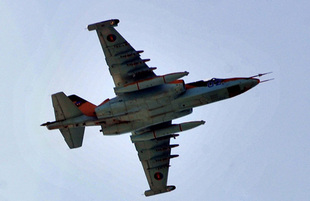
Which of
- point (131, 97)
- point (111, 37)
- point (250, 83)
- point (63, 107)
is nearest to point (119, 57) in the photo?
point (111, 37)

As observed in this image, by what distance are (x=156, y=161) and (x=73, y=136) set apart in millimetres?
10628

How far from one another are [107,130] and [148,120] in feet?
13.3

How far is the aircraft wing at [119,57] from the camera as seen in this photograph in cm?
4838

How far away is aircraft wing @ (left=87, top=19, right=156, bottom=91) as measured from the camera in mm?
48375

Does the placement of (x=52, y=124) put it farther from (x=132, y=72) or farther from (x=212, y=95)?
(x=212, y=95)

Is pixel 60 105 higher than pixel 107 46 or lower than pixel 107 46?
lower

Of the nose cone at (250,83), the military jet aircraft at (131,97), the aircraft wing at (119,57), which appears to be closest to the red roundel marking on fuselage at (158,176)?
the military jet aircraft at (131,97)

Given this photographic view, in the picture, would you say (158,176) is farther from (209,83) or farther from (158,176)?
(209,83)

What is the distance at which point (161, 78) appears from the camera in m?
48.8

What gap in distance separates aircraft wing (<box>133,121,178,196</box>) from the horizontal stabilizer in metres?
7.71

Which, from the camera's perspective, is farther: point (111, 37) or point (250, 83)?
point (250, 83)

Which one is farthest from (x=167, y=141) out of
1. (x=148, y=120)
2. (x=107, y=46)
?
(x=107, y=46)

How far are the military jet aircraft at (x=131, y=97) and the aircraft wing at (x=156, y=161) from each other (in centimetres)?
560

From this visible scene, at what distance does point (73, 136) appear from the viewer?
176 ft
